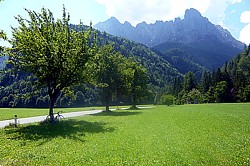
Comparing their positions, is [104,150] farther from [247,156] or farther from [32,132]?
[32,132]

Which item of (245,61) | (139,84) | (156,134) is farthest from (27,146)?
(245,61)

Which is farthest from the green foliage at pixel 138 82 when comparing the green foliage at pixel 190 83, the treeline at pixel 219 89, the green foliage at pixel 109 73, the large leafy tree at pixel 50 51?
the green foliage at pixel 190 83

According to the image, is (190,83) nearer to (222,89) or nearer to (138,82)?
(222,89)

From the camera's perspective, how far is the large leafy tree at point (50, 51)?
3189 cm

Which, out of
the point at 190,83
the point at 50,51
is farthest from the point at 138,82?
the point at 190,83


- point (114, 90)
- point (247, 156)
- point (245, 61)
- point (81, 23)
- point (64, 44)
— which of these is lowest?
point (247, 156)

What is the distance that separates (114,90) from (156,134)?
3653cm

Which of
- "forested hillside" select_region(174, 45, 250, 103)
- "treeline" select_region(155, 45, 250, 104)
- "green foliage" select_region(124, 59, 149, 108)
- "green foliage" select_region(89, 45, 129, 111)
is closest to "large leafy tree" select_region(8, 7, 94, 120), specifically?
"green foliage" select_region(89, 45, 129, 111)

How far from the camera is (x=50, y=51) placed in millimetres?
32250

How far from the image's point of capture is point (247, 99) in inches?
4067

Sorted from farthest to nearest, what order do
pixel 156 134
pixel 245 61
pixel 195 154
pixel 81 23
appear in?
pixel 245 61 < pixel 81 23 < pixel 156 134 < pixel 195 154

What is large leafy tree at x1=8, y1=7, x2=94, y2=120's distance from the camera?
105 ft

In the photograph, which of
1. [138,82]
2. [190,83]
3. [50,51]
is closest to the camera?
[50,51]

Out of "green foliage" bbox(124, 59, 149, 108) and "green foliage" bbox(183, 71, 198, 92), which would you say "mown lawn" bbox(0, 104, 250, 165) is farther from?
"green foliage" bbox(183, 71, 198, 92)
